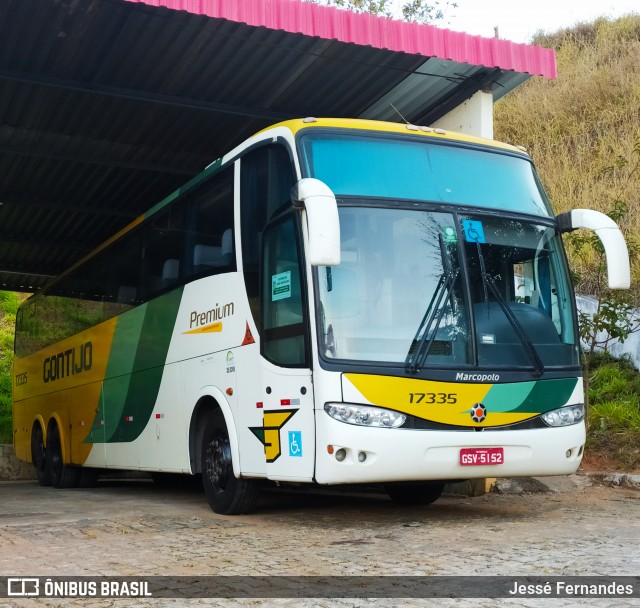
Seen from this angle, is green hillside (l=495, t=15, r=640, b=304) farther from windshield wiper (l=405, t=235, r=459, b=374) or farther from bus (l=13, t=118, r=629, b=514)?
windshield wiper (l=405, t=235, r=459, b=374)

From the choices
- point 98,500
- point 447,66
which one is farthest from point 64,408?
point 447,66

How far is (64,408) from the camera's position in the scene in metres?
15.8

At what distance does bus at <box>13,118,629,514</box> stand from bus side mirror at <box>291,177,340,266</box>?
0.05 ft

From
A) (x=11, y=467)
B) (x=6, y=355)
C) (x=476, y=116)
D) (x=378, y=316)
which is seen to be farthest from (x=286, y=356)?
(x=6, y=355)

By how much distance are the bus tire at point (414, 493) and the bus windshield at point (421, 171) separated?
3082 millimetres

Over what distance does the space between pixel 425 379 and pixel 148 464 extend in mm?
4863

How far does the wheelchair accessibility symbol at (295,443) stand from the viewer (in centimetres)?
770

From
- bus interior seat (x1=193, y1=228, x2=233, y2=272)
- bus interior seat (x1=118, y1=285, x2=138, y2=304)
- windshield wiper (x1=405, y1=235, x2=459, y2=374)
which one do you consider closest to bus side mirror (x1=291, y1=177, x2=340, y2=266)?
windshield wiper (x1=405, y1=235, x2=459, y2=374)

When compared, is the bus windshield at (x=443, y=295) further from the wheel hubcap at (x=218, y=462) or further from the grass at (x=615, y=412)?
the grass at (x=615, y=412)

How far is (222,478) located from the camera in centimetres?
915

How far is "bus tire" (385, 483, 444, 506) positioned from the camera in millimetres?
9945

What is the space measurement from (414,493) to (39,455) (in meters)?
9.47

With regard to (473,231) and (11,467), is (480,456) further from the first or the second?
(11,467)

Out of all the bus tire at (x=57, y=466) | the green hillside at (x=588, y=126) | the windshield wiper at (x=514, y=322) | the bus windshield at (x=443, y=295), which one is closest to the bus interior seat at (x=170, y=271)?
the bus windshield at (x=443, y=295)
